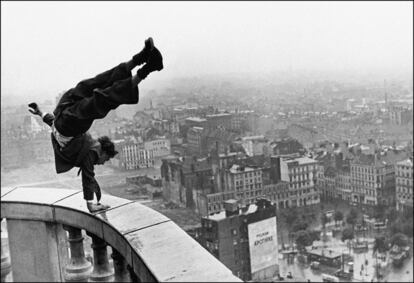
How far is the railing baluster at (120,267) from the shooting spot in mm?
1465

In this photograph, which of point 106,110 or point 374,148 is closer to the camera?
point 106,110

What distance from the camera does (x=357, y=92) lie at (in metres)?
21.8

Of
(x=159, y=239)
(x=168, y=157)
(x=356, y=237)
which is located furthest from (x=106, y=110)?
(x=356, y=237)

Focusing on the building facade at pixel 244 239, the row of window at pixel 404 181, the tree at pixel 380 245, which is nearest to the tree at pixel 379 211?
the tree at pixel 380 245

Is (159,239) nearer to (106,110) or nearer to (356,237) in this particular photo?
(106,110)

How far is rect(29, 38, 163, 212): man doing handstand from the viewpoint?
1229 mm

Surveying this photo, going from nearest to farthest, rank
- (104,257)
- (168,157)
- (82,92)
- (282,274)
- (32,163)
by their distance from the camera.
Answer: (82,92) < (104,257) < (32,163) < (168,157) < (282,274)

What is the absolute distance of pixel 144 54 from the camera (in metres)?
1.23

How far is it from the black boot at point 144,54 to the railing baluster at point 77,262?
0.70 meters

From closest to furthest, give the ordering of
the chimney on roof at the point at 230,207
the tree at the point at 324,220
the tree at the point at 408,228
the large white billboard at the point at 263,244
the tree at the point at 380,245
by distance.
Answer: the large white billboard at the point at 263,244, the chimney on roof at the point at 230,207, the tree at the point at 380,245, the tree at the point at 324,220, the tree at the point at 408,228

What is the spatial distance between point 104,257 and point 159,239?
387mm

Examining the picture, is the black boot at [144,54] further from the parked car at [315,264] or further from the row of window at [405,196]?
the row of window at [405,196]

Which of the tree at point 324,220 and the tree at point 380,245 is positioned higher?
the tree at point 324,220

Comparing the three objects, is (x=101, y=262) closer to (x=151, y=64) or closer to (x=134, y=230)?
(x=134, y=230)
